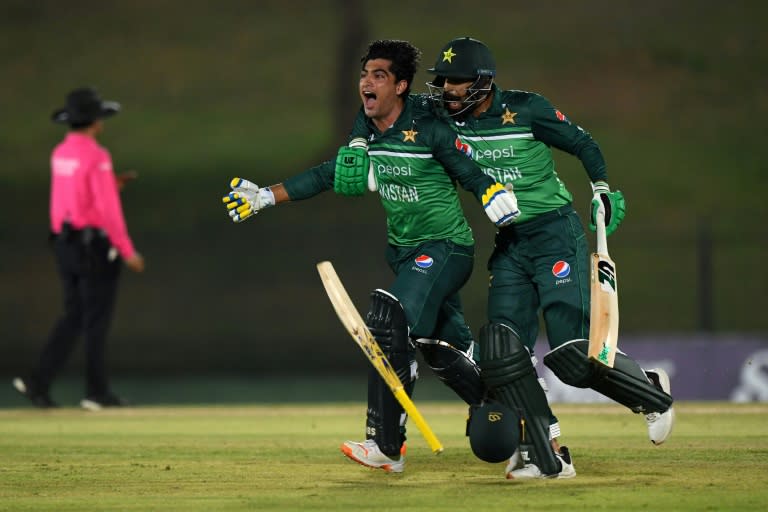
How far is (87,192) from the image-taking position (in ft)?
33.3

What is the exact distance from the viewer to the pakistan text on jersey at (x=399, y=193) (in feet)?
21.3

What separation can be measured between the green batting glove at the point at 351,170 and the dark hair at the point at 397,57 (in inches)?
15.5

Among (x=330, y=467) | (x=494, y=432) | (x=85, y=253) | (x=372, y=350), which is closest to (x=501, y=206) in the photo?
(x=372, y=350)

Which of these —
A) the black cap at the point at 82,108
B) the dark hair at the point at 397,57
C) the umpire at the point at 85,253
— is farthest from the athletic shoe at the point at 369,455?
the black cap at the point at 82,108

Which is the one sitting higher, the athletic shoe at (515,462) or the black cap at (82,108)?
the black cap at (82,108)

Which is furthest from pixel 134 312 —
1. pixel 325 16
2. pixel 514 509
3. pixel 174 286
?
pixel 514 509

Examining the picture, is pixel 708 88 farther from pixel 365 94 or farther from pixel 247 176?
pixel 365 94

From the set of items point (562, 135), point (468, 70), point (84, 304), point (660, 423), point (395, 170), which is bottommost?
point (84, 304)

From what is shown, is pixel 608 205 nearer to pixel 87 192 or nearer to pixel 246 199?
pixel 246 199

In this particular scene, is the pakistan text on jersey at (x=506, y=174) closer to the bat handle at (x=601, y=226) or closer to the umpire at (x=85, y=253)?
the bat handle at (x=601, y=226)

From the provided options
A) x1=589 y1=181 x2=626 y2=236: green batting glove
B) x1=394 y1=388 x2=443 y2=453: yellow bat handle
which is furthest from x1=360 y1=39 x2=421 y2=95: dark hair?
x1=394 y1=388 x2=443 y2=453: yellow bat handle

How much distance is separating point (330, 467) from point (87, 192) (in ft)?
14.1

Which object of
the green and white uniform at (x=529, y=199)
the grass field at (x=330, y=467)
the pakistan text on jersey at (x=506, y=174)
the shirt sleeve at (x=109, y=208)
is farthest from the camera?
the shirt sleeve at (x=109, y=208)

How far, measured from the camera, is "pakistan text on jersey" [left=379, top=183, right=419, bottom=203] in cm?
649
